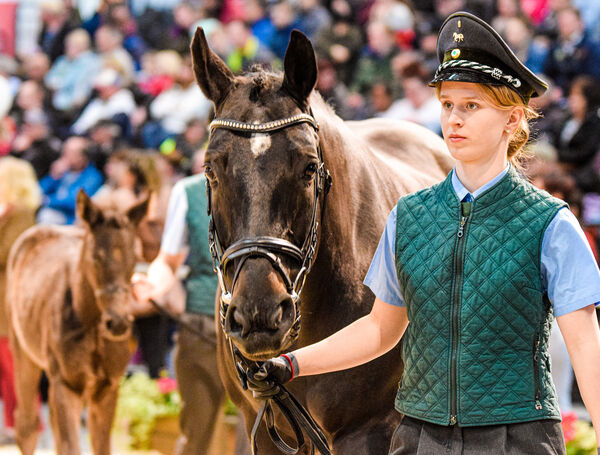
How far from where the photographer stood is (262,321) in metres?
2.63

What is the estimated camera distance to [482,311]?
2.33 metres

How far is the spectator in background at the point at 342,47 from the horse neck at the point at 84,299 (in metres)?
5.43

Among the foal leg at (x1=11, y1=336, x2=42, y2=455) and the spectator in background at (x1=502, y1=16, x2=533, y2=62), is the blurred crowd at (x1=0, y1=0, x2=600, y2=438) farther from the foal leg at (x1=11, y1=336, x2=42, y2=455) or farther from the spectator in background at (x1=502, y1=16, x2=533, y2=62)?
the foal leg at (x1=11, y1=336, x2=42, y2=455)

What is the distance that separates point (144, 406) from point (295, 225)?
203 inches

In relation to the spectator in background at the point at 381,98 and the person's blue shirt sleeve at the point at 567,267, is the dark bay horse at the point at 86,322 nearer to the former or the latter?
the spectator in background at the point at 381,98

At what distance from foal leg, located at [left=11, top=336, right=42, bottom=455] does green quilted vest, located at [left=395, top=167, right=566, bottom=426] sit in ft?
19.1

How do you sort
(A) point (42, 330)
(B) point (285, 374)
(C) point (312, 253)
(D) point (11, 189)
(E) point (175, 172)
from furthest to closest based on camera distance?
1. (E) point (175, 172)
2. (D) point (11, 189)
3. (A) point (42, 330)
4. (C) point (312, 253)
5. (B) point (285, 374)

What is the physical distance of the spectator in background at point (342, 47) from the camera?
36.7 feet

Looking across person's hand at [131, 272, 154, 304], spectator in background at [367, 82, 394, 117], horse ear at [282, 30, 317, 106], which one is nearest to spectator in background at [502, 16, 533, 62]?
spectator in background at [367, 82, 394, 117]

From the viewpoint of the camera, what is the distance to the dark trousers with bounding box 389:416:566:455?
90.0 inches

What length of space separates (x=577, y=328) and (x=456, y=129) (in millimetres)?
607

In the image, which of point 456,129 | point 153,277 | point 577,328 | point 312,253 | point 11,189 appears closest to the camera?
point 577,328

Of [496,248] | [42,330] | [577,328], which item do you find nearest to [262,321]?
[496,248]

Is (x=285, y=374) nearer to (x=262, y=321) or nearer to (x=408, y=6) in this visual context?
(x=262, y=321)
